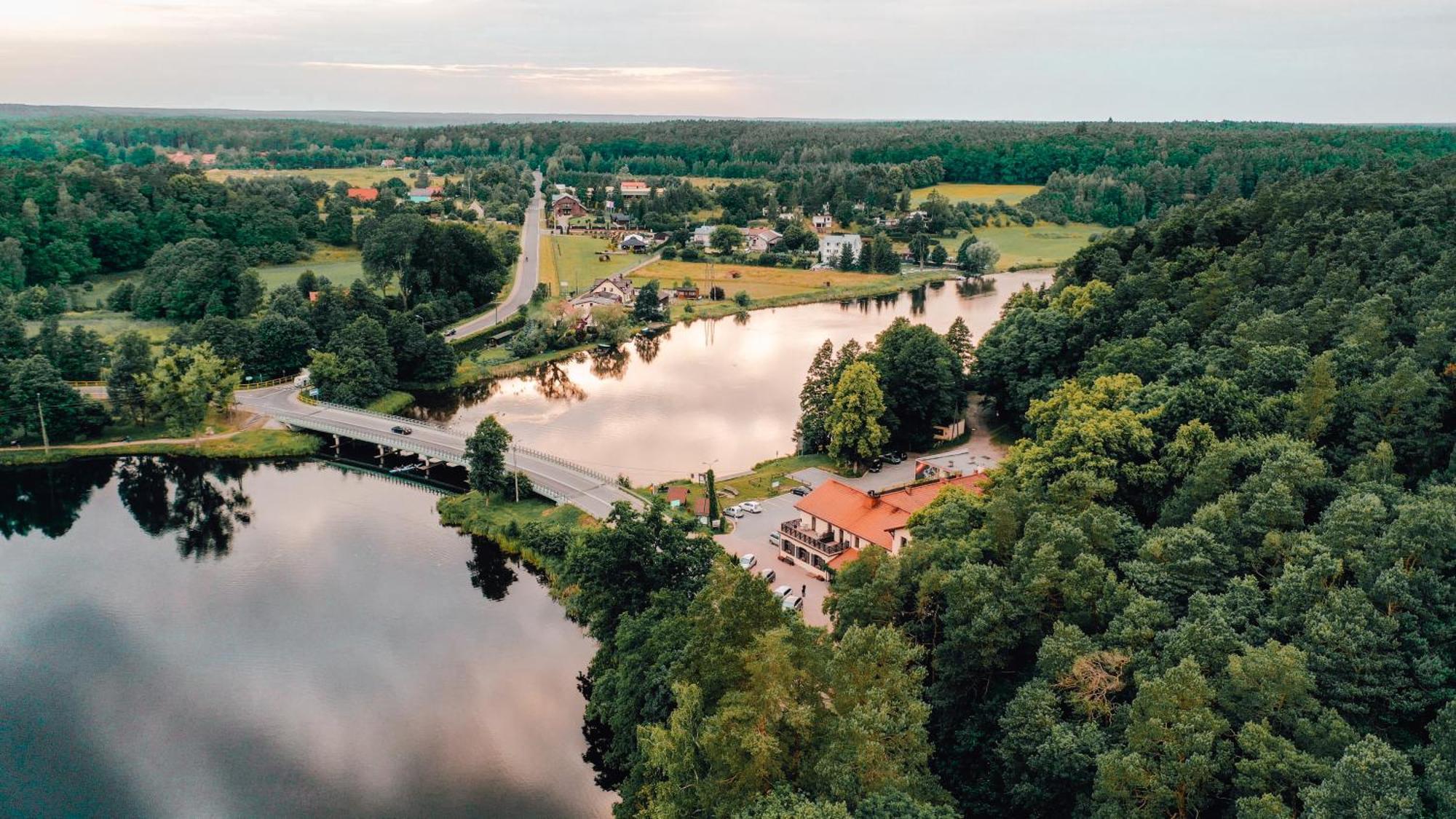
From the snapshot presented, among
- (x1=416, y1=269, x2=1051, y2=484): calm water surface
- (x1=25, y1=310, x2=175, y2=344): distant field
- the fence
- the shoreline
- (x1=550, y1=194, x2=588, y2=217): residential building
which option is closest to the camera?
the fence

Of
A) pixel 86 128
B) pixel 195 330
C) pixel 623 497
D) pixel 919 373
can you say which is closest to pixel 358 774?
pixel 623 497

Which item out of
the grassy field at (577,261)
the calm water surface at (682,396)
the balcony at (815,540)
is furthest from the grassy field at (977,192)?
the balcony at (815,540)

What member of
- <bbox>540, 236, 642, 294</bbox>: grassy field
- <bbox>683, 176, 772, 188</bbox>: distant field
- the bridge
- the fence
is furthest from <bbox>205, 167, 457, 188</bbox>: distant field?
the fence

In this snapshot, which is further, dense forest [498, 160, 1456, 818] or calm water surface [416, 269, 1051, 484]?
calm water surface [416, 269, 1051, 484]

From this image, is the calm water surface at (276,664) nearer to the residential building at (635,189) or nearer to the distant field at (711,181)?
the residential building at (635,189)

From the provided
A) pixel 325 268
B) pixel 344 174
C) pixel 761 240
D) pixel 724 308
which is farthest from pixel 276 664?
pixel 344 174

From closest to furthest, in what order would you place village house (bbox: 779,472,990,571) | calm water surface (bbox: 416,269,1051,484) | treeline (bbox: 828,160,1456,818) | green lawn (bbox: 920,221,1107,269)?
treeline (bbox: 828,160,1456,818) < village house (bbox: 779,472,990,571) < calm water surface (bbox: 416,269,1051,484) < green lawn (bbox: 920,221,1107,269)

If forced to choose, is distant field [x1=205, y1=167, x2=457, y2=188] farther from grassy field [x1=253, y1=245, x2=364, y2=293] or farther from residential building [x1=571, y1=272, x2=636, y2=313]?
residential building [x1=571, y1=272, x2=636, y2=313]
